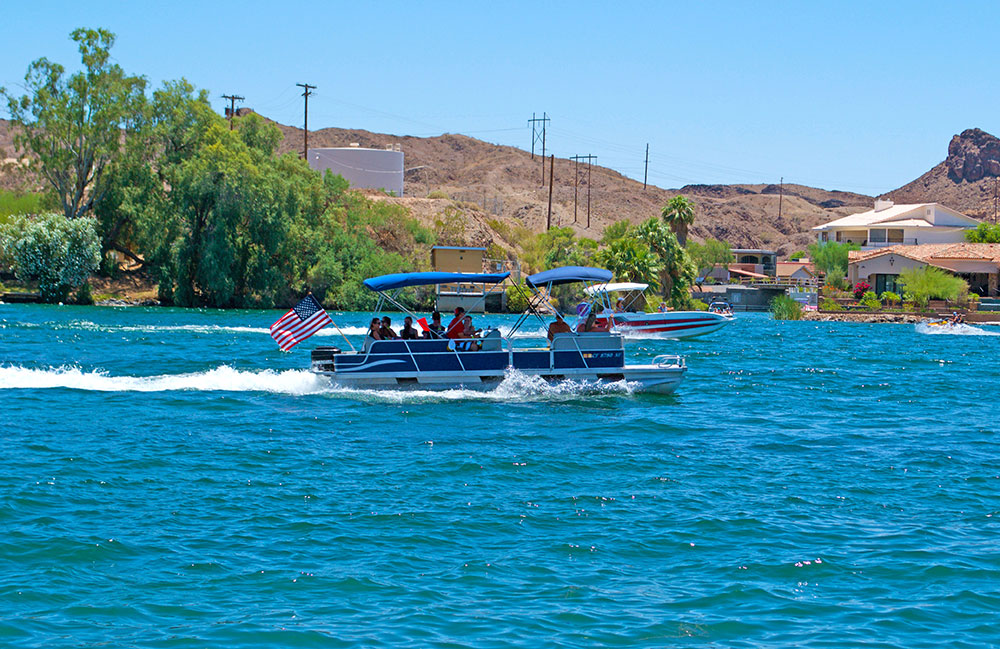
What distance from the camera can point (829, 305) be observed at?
78.9 m

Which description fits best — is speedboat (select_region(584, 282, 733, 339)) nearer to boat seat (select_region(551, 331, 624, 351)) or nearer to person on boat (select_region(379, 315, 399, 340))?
boat seat (select_region(551, 331, 624, 351))

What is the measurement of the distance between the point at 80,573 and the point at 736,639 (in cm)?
717

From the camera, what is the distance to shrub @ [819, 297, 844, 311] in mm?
77812

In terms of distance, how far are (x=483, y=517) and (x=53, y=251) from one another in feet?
207

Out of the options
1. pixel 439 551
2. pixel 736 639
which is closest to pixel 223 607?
pixel 439 551

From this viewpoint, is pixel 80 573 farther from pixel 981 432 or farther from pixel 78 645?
pixel 981 432

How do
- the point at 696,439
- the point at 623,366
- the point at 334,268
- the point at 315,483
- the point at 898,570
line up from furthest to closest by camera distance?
the point at 334,268
the point at 623,366
the point at 696,439
the point at 315,483
the point at 898,570

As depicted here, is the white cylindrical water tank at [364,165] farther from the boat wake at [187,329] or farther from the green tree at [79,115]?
the boat wake at [187,329]

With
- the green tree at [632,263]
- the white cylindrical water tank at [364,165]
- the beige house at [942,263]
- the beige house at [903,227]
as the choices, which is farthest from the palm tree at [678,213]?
the white cylindrical water tank at [364,165]

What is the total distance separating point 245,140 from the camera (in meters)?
79.1

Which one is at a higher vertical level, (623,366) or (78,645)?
(623,366)

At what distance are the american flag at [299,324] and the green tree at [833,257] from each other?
259ft

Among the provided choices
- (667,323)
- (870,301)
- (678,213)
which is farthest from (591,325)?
(678,213)

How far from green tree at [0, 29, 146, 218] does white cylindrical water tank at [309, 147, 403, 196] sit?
147 feet
